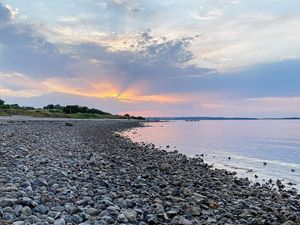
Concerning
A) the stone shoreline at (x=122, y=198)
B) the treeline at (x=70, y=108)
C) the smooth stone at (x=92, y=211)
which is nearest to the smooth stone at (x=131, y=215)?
the stone shoreline at (x=122, y=198)

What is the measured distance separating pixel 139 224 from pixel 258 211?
13.4 feet

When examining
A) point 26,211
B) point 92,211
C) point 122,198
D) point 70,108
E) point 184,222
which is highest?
point 70,108

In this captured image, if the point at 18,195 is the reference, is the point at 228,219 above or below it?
below

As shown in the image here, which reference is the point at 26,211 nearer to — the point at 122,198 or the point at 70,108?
the point at 122,198

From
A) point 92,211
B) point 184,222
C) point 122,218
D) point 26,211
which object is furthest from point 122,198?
point 26,211

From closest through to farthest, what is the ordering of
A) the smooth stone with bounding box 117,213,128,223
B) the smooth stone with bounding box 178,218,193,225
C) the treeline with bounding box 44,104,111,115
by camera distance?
the smooth stone with bounding box 117,213,128,223 → the smooth stone with bounding box 178,218,193,225 → the treeline with bounding box 44,104,111,115

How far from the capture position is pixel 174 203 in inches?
412

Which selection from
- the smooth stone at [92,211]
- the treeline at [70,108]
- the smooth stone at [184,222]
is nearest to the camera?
the smooth stone at [92,211]

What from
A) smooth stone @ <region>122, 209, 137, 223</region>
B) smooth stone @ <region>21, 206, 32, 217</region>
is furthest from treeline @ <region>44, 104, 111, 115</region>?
smooth stone @ <region>21, 206, 32, 217</region>

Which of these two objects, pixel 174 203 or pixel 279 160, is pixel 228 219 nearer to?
pixel 174 203

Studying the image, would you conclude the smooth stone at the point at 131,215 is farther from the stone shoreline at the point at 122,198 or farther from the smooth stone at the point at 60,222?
the smooth stone at the point at 60,222

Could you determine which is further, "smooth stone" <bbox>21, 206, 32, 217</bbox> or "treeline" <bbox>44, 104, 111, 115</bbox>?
Result: "treeline" <bbox>44, 104, 111, 115</bbox>

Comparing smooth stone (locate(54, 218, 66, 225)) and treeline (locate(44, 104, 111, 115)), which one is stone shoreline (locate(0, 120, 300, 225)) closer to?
smooth stone (locate(54, 218, 66, 225))

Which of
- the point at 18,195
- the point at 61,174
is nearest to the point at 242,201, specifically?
the point at 61,174
